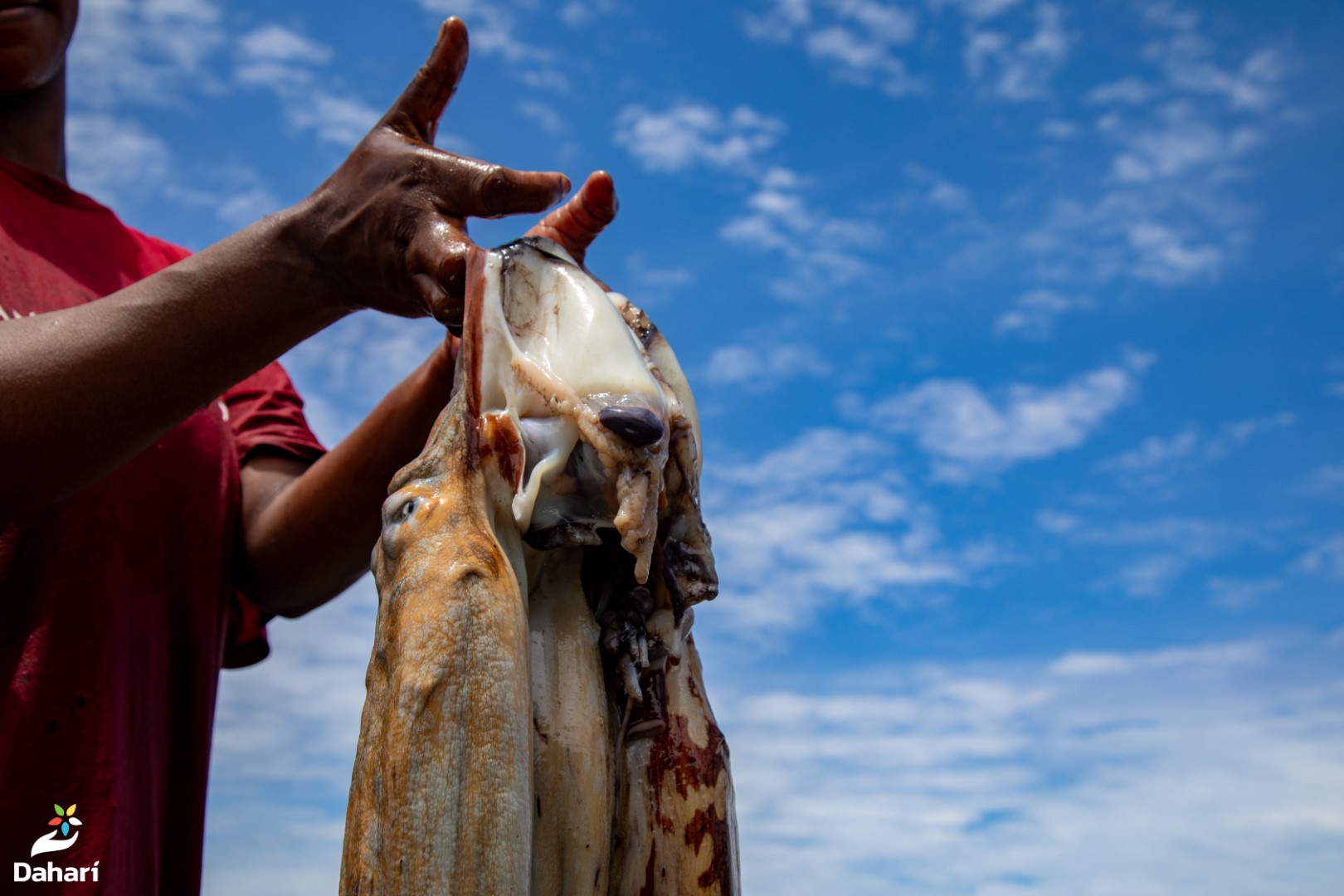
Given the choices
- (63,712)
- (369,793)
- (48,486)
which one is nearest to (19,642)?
(63,712)

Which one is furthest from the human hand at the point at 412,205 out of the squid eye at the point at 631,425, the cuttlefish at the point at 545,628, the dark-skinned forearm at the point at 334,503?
the dark-skinned forearm at the point at 334,503

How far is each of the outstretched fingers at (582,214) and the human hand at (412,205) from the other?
0.20 metres

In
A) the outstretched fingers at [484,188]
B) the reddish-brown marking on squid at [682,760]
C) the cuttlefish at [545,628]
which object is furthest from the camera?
the outstretched fingers at [484,188]

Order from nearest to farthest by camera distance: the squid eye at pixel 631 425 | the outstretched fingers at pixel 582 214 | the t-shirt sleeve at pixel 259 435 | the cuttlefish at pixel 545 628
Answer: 1. the cuttlefish at pixel 545 628
2. the squid eye at pixel 631 425
3. the outstretched fingers at pixel 582 214
4. the t-shirt sleeve at pixel 259 435

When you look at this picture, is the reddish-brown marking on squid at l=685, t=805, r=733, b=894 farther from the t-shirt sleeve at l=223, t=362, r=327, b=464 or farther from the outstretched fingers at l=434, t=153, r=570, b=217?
the t-shirt sleeve at l=223, t=362, r=327, b=464

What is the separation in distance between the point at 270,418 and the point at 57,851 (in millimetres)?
1608

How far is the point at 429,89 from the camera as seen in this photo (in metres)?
2.42

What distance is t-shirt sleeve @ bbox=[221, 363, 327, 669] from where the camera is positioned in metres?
3.68

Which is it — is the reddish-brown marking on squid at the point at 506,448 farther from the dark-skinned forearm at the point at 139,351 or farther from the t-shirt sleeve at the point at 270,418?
the t-shirt sleeve at the point at 270,418

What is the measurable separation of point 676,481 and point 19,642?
175 centimetres

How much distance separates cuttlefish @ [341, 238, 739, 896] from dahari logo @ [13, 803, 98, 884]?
118 cm

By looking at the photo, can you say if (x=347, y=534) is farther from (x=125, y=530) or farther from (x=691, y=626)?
(x=691, y=626)

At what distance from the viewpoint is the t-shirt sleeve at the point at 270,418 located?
12.3 ft

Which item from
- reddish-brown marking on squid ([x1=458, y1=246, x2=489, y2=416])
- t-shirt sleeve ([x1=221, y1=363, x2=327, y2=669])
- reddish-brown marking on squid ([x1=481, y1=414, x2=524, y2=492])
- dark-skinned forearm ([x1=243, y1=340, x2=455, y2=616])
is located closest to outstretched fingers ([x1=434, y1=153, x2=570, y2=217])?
reddish-brown marking on squid ([x1=458, y1=246, x2=489, y2=416])
